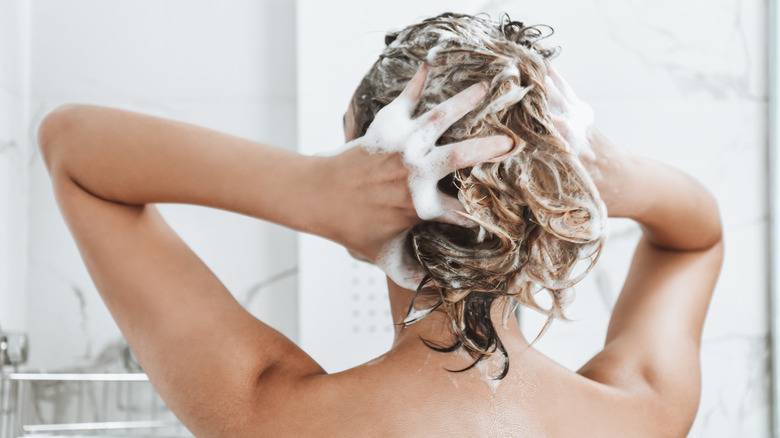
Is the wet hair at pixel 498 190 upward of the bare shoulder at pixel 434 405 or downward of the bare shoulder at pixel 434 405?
upward

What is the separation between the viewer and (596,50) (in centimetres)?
150

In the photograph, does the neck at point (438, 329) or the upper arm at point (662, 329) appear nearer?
the neck at point (438, 329)

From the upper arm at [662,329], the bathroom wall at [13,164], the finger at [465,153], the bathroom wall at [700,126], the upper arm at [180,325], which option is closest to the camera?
the finger at [465,153]

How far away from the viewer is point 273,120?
57.6 inches

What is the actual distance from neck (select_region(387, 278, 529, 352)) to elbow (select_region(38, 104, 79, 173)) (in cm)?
42

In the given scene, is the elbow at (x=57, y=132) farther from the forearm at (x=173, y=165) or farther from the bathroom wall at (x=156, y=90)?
the bathroom wall at (x=156, y=90)

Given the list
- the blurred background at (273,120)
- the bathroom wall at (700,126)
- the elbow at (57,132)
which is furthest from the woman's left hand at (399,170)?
the bathroom wall at (700,126)

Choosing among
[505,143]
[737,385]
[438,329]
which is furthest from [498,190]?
[737,385]

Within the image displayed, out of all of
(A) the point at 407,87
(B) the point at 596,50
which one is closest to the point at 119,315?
(A) the point at 407,87

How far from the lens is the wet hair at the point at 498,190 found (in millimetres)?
660

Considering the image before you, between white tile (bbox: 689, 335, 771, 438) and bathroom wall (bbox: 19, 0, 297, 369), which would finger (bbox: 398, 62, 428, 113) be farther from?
white tile (bbox: 689, 335, 771, 438)

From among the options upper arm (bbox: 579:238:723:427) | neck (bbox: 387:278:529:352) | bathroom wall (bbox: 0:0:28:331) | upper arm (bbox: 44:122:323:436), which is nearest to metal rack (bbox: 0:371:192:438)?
bathroom wall (bbox: 0:0:28:331)

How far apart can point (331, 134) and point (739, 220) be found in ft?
2.99

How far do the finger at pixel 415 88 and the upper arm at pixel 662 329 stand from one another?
43 centimetres
